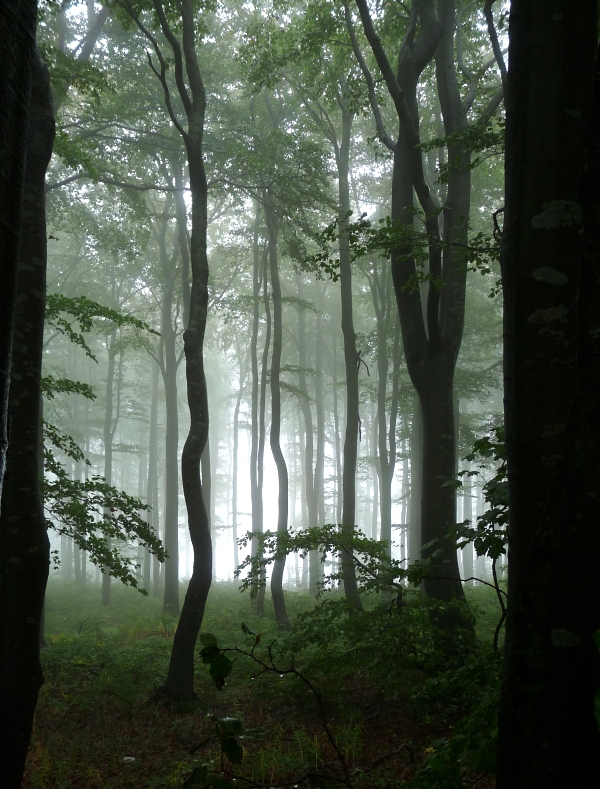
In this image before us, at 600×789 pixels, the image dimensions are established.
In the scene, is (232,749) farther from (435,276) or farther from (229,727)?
(435,276)

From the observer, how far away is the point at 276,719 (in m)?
5.97

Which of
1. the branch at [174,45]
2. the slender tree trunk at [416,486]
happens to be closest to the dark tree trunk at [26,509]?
the branch at [174,45]

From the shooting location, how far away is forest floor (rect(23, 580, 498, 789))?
4195mm

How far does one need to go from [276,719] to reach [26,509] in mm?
4006

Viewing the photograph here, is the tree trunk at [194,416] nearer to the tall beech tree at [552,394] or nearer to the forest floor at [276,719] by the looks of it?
the forest floor at [276,719]

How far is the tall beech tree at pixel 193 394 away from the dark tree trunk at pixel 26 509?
9.95 feet

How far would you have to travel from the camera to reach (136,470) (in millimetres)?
46594

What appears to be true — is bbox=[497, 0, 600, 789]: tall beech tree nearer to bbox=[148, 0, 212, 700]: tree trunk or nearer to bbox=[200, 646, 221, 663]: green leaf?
bbox=[200, 646, 221, 663]: green leaf

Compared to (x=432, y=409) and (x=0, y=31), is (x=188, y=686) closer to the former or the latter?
(x=432, y=409)

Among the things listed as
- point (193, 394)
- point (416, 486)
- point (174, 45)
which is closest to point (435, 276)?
point (193, 394)

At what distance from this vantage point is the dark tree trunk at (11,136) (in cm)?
101

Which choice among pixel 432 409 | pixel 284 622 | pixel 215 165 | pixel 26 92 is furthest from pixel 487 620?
pixel 215 165

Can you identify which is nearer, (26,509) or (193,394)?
(26,509)

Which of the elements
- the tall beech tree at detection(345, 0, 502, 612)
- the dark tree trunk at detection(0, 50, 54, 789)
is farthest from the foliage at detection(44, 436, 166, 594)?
the tall beech tree at detection(345, 0, 502, 612)
